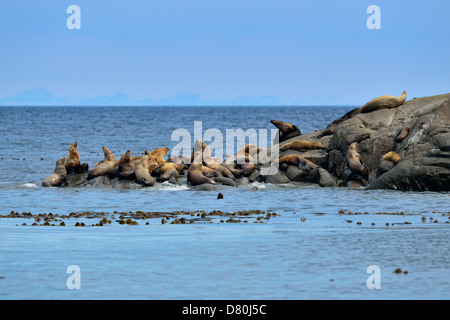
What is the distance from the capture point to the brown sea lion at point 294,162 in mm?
26984

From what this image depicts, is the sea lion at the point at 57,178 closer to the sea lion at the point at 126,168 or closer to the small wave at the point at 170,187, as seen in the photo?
the sea lion at the point at 126,168

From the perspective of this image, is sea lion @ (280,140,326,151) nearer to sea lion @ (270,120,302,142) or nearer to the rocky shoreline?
the rocky shoreline

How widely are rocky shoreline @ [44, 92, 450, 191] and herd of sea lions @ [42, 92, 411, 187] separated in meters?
0.03

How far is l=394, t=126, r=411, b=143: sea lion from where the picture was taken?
2595cm

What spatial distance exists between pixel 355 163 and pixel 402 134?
1955mm

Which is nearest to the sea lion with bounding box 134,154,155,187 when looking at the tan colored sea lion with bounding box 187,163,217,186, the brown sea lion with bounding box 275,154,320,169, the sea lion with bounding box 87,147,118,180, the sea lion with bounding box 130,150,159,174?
the sea lion with bounding box 130,150,159,174

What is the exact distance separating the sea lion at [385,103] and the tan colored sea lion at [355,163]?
345 centimetres

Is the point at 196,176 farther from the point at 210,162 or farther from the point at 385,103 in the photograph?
the point at 385,103

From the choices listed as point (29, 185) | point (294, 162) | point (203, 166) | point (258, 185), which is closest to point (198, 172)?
point (203, 166)

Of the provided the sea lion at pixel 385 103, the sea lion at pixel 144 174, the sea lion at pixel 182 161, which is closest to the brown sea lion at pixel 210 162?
the sea lion at pixel 182 161

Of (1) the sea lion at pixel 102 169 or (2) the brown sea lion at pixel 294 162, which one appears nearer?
(2) the brown sea lion at pixel 294 162
